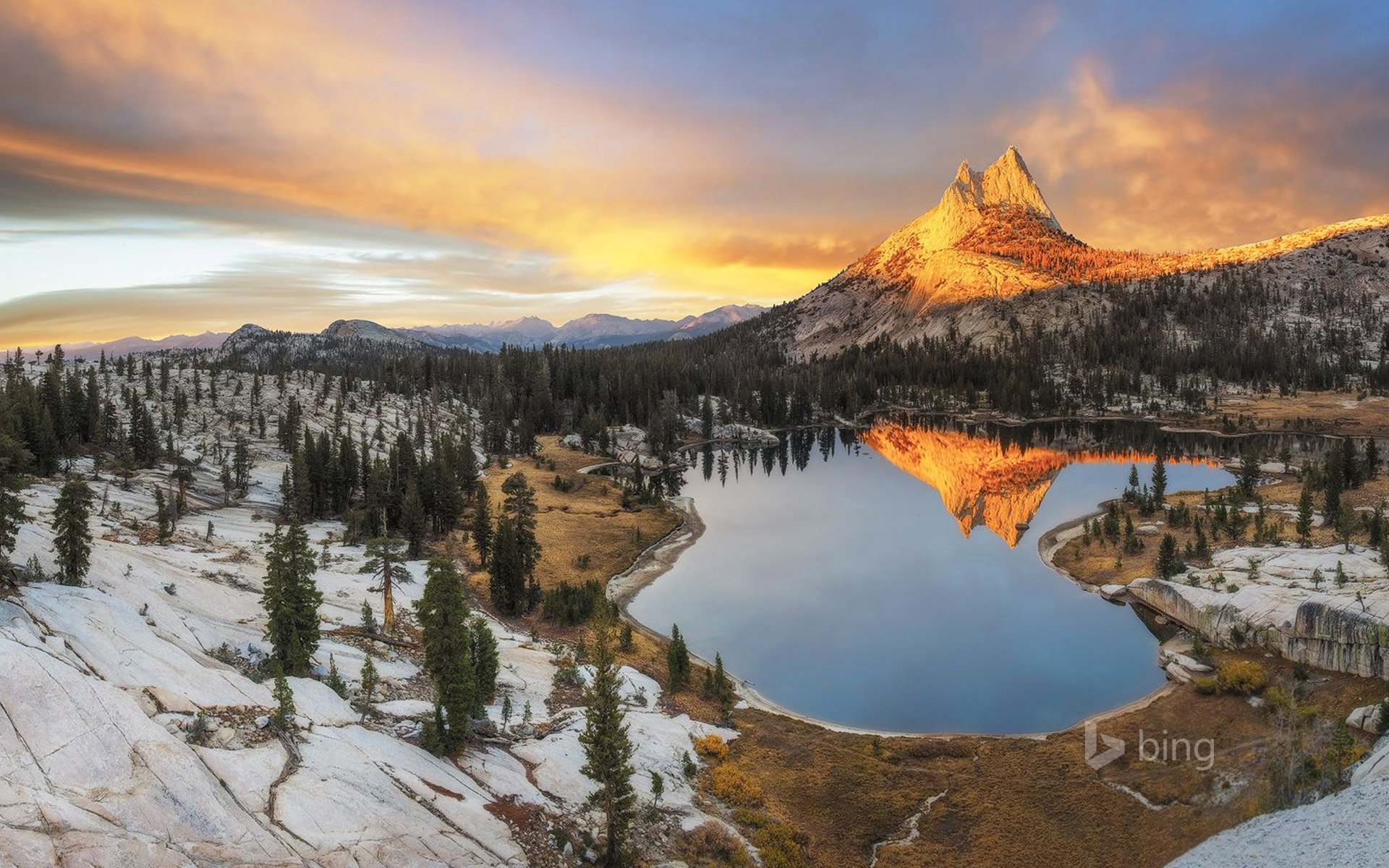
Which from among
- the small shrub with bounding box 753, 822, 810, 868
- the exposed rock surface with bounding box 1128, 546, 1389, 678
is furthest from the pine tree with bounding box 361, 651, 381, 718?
the exposed rock surface with bounding box 1128, 546, 1389, 678

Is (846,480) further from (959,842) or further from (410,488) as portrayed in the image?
(959,842)

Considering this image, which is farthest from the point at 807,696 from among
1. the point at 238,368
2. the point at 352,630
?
the point at 238,368

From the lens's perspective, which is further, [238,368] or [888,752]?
[238,368]

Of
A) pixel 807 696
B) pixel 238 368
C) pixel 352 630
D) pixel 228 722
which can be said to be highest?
pixel 238 368

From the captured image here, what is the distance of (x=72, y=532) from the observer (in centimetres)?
3244

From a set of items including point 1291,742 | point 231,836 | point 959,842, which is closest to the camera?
point 231,836

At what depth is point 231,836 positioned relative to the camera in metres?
20.3

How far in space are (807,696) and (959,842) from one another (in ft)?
60.6

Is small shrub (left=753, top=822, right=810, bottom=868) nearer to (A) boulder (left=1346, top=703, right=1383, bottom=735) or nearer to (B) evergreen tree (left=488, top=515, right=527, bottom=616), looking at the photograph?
(A) boulder (left=1346, top=703, right=1383, bottom=735)

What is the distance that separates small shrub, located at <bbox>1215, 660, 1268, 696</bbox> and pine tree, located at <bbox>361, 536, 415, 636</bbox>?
5352 cm

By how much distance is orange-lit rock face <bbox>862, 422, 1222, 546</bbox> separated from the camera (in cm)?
10394

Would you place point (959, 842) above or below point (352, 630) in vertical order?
below

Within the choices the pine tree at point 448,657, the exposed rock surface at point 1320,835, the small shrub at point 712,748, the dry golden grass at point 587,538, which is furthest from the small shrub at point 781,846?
the exposed rock surface at point 1320,835

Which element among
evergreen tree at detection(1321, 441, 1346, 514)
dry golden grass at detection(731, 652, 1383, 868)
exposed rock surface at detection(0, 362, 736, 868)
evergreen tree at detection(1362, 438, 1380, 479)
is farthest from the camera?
evergreen tree at detection(1362, 438, 1380, 479)
